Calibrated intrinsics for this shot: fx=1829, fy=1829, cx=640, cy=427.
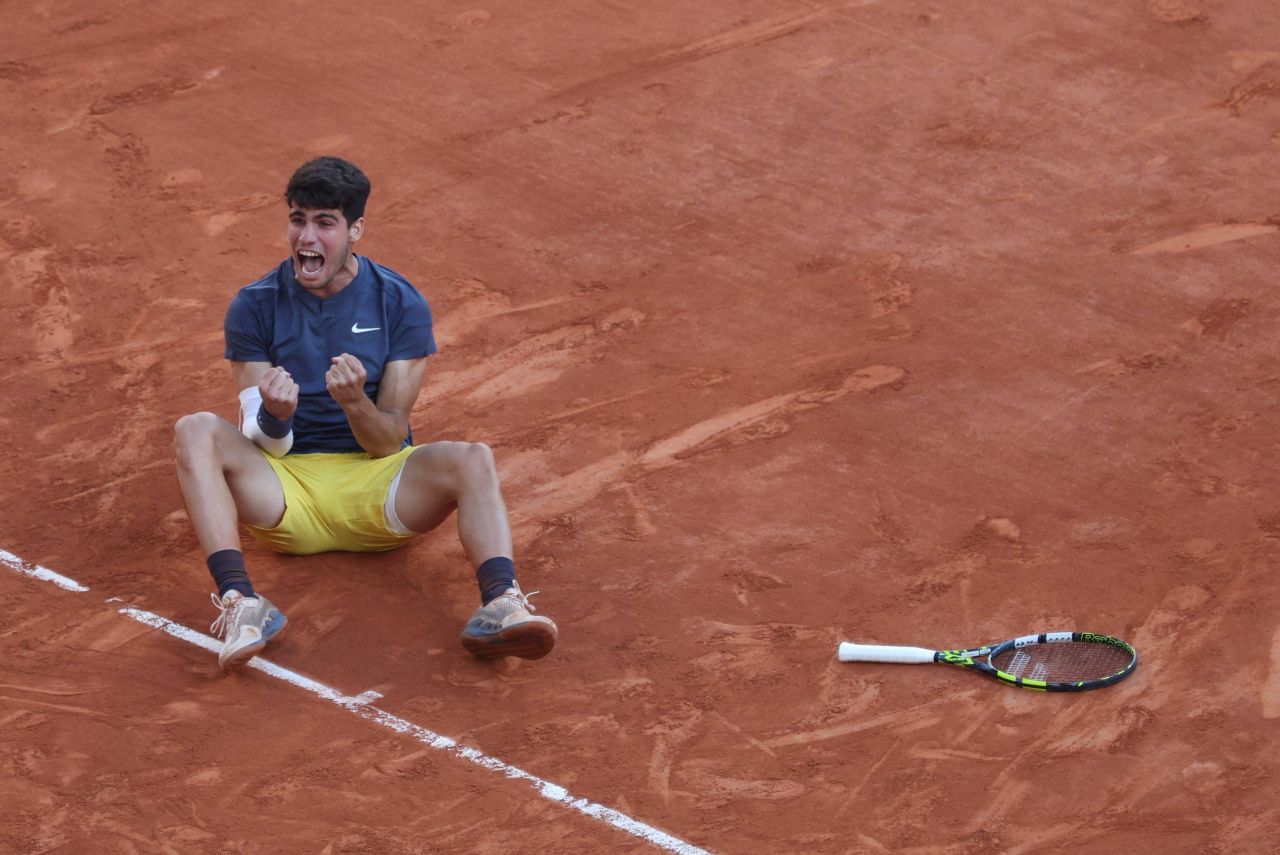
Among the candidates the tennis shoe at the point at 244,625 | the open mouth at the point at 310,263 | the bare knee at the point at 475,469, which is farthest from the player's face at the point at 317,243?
the tennis shoe at the point at 244,625

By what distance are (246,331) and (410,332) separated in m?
0.59

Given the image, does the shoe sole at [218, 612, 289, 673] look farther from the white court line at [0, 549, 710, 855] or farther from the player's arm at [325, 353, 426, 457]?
the player's arm at [325, 353, 426, 457]

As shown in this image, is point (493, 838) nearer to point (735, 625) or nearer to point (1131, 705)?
→ point (735, 625)

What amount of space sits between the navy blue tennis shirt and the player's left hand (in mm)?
269

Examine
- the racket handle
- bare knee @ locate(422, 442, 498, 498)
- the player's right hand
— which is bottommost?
the racket handle

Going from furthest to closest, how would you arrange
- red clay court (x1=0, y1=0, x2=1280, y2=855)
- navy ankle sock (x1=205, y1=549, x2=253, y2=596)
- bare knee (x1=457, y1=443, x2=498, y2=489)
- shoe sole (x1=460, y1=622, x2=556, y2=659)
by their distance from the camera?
bare knee (x1=457, y1=443, x2=498, y2=489)
navy ankle sock (x1=205, y1=549, x2=253, y2=596)
shoe sole (x1=460, y1=622, x2=556, y2=659)
red clay court (x1=0, y1=0, x2=1280, y2=855)

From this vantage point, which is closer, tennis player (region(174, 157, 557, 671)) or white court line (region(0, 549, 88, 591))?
tennis player (region(174, 157, 557, 671))

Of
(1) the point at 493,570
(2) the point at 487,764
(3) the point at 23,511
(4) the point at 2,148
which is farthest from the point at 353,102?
(2) the point at 487,764

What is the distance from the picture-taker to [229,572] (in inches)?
252

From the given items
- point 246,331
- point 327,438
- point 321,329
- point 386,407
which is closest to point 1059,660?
point 386,407

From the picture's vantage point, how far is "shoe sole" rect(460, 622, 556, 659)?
6.15m

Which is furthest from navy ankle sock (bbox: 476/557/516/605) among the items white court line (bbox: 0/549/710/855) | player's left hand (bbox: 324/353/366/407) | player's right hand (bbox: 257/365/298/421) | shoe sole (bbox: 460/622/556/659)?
player's right hand (bbox: 257/365/298/421)

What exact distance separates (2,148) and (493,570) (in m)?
5.27

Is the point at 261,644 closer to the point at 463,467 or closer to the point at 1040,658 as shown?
the point at 463,467
